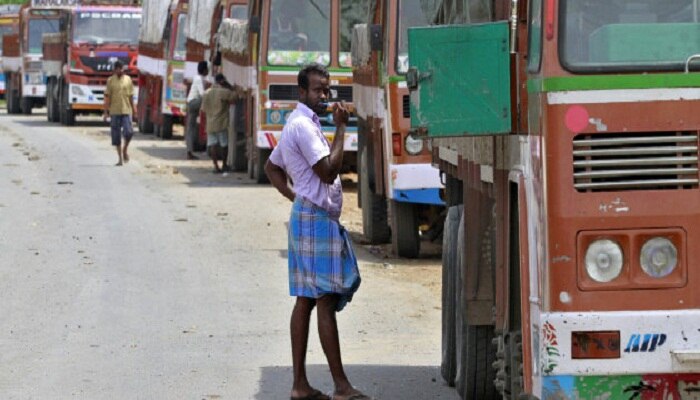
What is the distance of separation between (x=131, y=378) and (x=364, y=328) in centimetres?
246

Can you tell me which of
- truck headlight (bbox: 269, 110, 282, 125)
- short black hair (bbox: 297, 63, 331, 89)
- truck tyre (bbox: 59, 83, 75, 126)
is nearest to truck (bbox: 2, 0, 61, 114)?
truck tyre (bbox: 59, 83, 75, 126)

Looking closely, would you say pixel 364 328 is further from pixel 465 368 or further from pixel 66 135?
pixel 66 135

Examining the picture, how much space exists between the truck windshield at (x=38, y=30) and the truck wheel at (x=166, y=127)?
12709 mm

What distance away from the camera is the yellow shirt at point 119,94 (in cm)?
2948

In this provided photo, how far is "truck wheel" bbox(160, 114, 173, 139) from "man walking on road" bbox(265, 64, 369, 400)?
30164 mm

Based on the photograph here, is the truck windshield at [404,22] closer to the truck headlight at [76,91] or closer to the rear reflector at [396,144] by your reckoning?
the rear reflector at [396,144]

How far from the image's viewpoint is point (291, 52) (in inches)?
917

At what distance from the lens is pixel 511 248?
22.7 feet

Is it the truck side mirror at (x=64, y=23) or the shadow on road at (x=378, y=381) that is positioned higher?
the truck side mirror at (x=64, y=23)

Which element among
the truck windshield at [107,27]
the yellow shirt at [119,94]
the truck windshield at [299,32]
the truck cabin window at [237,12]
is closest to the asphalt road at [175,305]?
the truck windshield at [299,32]

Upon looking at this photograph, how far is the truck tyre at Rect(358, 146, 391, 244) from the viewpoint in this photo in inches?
675

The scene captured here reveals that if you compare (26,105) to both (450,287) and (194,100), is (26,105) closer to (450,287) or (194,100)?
(194,100)

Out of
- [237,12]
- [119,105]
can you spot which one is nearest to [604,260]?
[237,12]

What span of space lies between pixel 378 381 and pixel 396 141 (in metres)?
6.27
